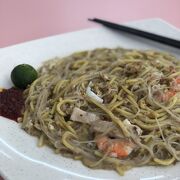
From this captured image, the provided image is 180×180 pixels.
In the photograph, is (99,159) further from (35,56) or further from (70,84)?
(35,56)

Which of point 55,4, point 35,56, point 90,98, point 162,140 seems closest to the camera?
point 162,140

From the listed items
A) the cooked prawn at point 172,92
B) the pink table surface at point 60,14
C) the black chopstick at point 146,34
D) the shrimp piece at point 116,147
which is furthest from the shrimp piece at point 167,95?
the pink table surface at point 60,14

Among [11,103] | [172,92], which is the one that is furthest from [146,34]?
[11,103]

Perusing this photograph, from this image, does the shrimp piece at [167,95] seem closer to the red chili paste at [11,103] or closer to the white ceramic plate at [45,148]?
the white ceramic plate at [45,148]

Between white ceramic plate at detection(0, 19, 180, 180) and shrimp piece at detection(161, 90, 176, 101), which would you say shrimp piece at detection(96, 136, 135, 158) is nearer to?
white ceramic plate at detection(0, 19, 180, 180)

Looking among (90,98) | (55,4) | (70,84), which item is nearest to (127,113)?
(90,98)
